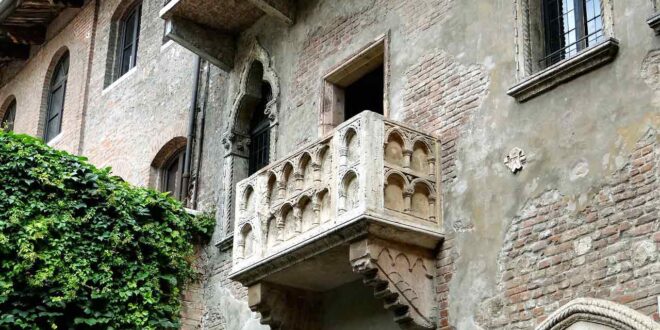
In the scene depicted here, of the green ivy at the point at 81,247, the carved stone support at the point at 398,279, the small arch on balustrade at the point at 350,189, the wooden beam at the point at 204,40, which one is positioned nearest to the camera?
the carved stone support at the point at 398,279

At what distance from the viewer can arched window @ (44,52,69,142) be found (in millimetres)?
20298

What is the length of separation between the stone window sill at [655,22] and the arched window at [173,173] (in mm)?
8647

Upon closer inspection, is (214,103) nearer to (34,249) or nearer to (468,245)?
(34,249)

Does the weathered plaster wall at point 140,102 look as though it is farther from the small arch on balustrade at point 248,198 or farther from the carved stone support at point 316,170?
the carved stone support at point 316,170

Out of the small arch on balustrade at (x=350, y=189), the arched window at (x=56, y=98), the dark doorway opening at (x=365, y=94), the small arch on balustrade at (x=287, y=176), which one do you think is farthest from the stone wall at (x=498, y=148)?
the arched window at (x=56, y=98)

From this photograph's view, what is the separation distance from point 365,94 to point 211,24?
2.92 m

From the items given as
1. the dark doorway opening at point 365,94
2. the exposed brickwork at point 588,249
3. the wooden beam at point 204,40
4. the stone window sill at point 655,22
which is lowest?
the exposed brickwork at point 588,249

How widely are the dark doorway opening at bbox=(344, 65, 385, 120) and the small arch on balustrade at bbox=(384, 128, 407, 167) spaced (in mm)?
2047

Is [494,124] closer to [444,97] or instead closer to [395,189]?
[444,97]

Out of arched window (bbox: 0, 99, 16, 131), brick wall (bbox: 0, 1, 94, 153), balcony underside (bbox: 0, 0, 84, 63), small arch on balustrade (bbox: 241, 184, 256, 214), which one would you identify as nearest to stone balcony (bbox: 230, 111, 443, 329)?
small arch on balustrade (bbox: 241, 184, 256, 214)

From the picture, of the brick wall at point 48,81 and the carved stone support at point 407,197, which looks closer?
the carved stone support at point 407,197

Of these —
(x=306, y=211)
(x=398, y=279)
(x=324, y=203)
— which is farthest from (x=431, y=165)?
(x=306, y=211)

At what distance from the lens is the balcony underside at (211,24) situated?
46.8 feet

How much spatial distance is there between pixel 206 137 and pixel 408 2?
438 cm
